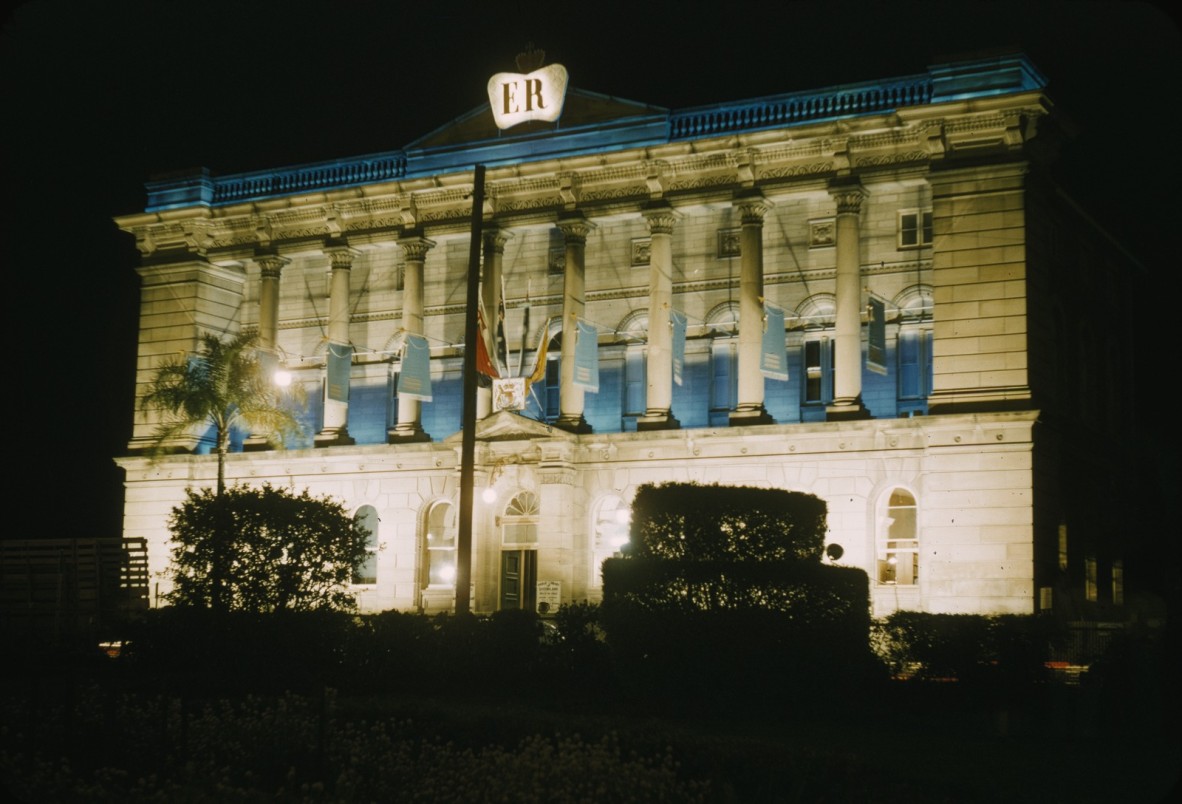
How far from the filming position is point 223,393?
4250cm

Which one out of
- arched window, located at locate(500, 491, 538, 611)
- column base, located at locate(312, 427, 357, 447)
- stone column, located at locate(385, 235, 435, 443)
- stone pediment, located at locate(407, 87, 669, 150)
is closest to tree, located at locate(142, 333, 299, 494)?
column base, located at locate(312, 427, 357, 447)

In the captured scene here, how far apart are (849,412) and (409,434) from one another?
13592 mm

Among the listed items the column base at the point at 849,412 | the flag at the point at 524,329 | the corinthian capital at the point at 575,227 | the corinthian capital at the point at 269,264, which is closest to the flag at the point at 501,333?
the flag at the point at 524,329

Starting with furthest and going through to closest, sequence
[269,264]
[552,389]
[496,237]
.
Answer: [269,264]
[552,389]
[496,237]

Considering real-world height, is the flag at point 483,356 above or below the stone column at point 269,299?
below

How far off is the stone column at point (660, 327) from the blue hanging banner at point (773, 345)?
3580mm

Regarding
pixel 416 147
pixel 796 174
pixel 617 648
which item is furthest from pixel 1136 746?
pixel 416 147

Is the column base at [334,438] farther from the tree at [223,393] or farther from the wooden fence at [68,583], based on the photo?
the wooden fence at [68,583]

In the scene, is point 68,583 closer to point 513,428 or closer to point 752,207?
point 513,428

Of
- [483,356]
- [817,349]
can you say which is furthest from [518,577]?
[817,349]

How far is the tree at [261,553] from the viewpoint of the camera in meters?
24.4

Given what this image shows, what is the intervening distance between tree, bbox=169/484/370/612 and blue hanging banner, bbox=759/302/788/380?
15.8m

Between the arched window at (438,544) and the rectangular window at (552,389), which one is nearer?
the arched window at (438,544)

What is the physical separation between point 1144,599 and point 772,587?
19.4 meters
